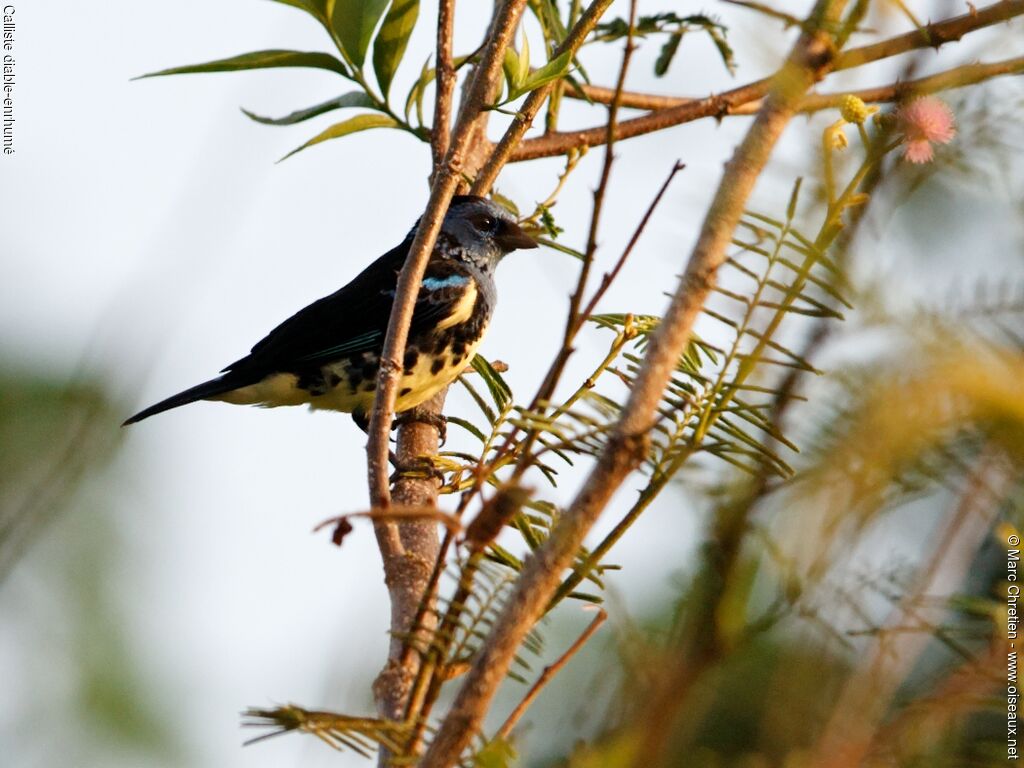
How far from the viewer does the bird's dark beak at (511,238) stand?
489cm

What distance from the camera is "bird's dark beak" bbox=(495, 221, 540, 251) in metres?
4.89

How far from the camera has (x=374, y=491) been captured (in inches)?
71.4

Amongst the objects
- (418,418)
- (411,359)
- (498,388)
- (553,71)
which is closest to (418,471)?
(498,388)

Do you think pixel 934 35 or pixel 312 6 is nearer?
pixel 934 35

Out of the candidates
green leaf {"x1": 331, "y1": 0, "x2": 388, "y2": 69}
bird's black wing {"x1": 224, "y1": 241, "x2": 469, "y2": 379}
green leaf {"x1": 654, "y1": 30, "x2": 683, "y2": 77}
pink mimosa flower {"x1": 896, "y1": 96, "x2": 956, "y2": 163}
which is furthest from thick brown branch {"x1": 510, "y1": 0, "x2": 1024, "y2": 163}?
pink mimosa flower {"x1": 896, "y1": 96, "x2": 956, "y2": 163}

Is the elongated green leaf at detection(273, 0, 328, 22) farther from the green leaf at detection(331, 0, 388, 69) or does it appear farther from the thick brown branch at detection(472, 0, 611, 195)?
the thick brown branch at detection(472, 0, 611, 195)

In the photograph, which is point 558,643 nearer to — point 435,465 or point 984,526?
point 435,465

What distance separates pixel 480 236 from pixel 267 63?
219cm

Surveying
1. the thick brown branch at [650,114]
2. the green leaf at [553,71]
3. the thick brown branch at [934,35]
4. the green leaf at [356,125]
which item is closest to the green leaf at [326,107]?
the green leaf at [356,125]

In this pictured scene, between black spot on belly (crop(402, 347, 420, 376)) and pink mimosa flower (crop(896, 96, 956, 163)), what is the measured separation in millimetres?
3099

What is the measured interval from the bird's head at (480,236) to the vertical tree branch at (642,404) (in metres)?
3.92

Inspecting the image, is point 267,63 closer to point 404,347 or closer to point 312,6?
point 312,6

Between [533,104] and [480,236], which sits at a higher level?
[480,236]

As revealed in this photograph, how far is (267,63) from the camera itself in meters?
2.88
